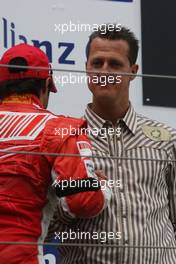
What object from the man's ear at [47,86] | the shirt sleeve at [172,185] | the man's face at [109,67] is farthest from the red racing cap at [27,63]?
the shirt sleeve at [172,185]

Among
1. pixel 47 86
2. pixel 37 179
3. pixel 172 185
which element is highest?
pixel 47 86

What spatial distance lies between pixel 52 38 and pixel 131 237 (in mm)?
694

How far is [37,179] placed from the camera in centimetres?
165

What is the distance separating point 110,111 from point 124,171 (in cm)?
12

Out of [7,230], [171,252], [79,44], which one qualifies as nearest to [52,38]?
[79,44]

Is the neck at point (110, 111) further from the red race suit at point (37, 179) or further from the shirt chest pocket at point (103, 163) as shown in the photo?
the red race suit at point (37, 179)

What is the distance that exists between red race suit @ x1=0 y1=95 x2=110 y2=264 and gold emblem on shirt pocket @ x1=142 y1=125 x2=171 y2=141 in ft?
0.73

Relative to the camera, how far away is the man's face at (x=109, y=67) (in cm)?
189

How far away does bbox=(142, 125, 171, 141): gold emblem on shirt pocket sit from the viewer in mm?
1902

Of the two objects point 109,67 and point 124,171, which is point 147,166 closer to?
point 124,171

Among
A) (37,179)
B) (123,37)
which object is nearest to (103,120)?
(123,37)

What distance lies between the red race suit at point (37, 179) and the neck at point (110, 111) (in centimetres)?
20

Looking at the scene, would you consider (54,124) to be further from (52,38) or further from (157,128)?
(52,38)

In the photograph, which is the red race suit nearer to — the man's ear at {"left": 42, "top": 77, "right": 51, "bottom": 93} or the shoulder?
the man's ear at {"left": 42, "top": 77, "right": 51, "bottom": 93}
